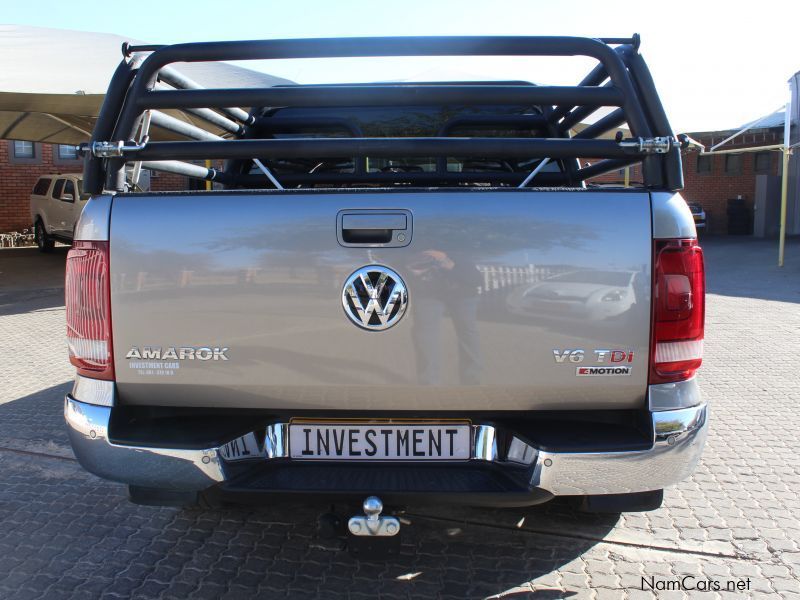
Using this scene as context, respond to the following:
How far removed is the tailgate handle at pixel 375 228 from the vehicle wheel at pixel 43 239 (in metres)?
19.1

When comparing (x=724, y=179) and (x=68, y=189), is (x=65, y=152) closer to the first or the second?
(x=68, y=189)

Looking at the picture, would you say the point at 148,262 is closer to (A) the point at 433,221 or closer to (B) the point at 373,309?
(B) the point at 373,309

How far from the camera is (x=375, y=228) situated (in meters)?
2.50

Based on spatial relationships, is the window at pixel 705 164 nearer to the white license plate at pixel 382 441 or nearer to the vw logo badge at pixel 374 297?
the white license plate at pixel 382 441

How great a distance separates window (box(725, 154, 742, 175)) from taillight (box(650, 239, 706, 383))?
28.4 m

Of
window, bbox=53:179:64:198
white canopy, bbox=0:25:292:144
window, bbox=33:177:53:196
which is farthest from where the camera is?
window, bbox=33:177:53:196

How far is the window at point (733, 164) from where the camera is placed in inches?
1116

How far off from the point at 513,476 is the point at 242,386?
966mm

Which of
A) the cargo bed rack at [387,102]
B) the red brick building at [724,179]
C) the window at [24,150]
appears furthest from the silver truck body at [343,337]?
the red brick building at [724,179]

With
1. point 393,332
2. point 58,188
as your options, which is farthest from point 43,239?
point 393,332

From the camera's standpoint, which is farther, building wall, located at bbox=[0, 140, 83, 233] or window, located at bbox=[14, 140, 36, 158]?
window, located at bbox=[14, 140, 36, 158]

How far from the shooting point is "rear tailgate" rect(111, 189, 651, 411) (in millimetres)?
2496

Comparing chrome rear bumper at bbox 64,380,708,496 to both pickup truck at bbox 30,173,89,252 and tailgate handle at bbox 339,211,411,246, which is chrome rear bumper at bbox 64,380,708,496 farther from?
pickup truck at bbox 30,173,89,252

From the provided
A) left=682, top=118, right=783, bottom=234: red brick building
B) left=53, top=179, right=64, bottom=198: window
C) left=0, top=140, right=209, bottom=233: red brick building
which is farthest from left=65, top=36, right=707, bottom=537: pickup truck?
left=682, top=118, right=783, bottom=234: red brick building
